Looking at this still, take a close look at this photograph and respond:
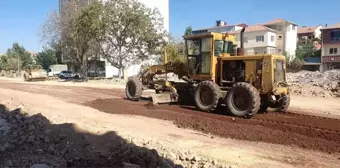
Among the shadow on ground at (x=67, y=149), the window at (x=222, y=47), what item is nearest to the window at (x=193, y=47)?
the window at (x=222, y=47)

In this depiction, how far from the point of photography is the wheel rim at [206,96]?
1344 centimetres

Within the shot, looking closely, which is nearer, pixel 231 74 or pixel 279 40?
pixel 231 74

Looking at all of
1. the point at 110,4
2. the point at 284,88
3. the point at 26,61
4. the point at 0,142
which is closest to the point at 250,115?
the point at 284,88

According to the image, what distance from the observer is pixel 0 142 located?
8539 millimetres

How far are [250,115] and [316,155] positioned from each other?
13.3ft

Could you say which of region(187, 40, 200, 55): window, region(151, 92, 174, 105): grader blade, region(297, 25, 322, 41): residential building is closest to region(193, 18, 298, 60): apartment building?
region(297, 25, 322, 41): residential building

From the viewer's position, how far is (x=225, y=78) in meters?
13.6

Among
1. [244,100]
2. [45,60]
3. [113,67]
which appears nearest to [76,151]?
[244,100]

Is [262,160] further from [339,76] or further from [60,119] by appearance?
[339,76]

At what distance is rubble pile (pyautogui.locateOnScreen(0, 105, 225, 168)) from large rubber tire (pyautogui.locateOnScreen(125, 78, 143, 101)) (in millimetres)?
7240

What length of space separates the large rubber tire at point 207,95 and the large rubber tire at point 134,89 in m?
3.86

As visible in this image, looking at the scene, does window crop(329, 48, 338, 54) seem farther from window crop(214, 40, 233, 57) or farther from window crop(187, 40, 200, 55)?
window crop(187, 40, 200, 55)

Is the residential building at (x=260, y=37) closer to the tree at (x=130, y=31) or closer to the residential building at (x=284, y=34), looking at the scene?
the residential building at (x=284, y=34)

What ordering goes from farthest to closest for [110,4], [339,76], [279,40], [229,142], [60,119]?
[279,40]
[110,4]
[339,76]
[60,119]
[229,142]
